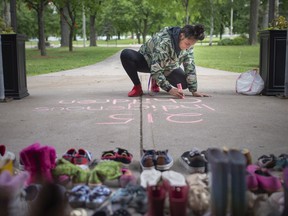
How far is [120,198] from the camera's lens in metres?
2.54

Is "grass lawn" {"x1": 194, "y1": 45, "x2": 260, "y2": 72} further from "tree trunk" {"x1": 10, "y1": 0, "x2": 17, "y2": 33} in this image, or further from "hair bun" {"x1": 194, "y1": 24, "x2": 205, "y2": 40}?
"tree trunk" {"x1": 10, "y1": 0, "x2": 17, "y2": 33}

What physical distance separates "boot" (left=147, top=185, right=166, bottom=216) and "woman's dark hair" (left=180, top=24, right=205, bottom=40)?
4.19 m

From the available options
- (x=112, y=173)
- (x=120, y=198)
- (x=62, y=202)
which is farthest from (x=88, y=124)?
(x=62, y=202)

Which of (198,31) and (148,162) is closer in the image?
(148,162)

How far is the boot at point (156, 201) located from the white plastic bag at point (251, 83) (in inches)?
208

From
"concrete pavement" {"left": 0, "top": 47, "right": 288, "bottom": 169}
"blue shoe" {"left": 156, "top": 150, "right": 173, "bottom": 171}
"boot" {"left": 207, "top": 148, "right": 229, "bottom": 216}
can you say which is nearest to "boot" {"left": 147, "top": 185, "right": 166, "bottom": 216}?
"boot" {"left": 207, "top": 148, "right": 229, "bottom": 216}

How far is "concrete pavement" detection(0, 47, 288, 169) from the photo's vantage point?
159 inches

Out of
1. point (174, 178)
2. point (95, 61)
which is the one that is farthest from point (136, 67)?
point (95, 61)

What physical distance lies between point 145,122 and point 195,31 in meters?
1.84

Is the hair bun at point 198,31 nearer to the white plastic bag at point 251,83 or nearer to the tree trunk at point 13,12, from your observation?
the white plastic bag at point 251,83

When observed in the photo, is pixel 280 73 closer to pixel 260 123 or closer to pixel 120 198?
pixel 260 123

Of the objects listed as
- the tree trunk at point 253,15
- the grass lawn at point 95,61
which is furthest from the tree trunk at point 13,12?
the tree trunk at point 253,15

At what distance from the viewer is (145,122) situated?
5047mm

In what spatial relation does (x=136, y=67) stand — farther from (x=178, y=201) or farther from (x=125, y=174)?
(x=178, y=201)
